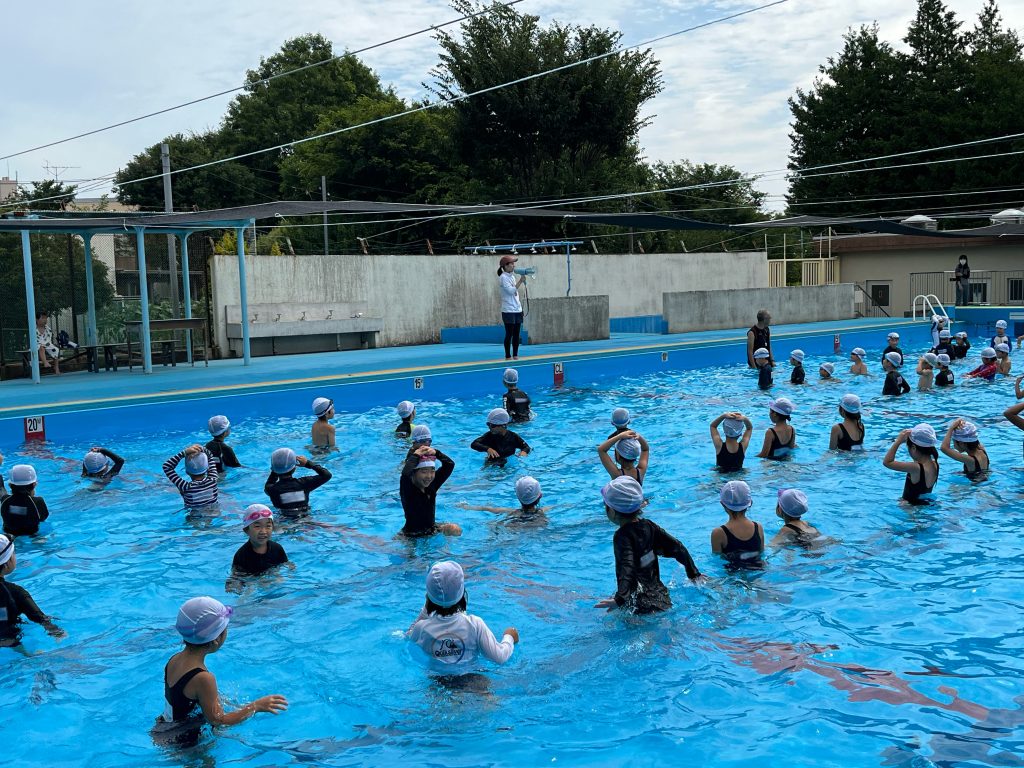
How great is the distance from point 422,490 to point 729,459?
404 cm

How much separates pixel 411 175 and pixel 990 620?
3758 centimetres

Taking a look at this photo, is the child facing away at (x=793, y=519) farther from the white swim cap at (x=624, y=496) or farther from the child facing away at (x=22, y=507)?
the child facing away at (x=22, y=507)

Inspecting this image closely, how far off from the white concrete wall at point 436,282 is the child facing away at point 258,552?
14432 millimetres

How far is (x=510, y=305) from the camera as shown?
18562 millimetres

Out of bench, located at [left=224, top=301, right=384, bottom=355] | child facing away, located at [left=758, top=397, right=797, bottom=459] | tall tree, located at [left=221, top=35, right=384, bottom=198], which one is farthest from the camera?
tall tree, located at [left=221, top=35, right=384, bottom=198]

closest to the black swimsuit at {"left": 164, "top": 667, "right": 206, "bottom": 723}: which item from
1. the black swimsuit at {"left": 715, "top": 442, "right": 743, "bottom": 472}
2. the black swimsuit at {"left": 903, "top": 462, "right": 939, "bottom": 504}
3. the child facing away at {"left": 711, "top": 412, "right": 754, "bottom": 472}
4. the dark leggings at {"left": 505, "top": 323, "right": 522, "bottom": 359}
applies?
the black swimsuit at {"left": 903, "top": 462, "right": 939, "bottom": 504}

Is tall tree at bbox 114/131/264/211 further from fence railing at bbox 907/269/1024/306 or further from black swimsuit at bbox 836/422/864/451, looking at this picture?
black swimsuit at bbox 836/422/864/451

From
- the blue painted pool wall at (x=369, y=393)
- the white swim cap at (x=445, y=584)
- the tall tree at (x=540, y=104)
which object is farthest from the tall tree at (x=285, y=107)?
the white swim cap at (x=445, y=584)

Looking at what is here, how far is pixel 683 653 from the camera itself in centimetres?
603

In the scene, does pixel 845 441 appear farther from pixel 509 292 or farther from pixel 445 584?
pixel 509 292

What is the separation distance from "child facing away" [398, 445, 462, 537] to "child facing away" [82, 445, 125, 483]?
4018 millimetres

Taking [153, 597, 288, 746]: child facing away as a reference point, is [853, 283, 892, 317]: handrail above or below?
above

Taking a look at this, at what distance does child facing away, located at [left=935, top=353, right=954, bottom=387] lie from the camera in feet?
51.9

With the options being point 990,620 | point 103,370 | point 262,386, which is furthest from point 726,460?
point 103,370
